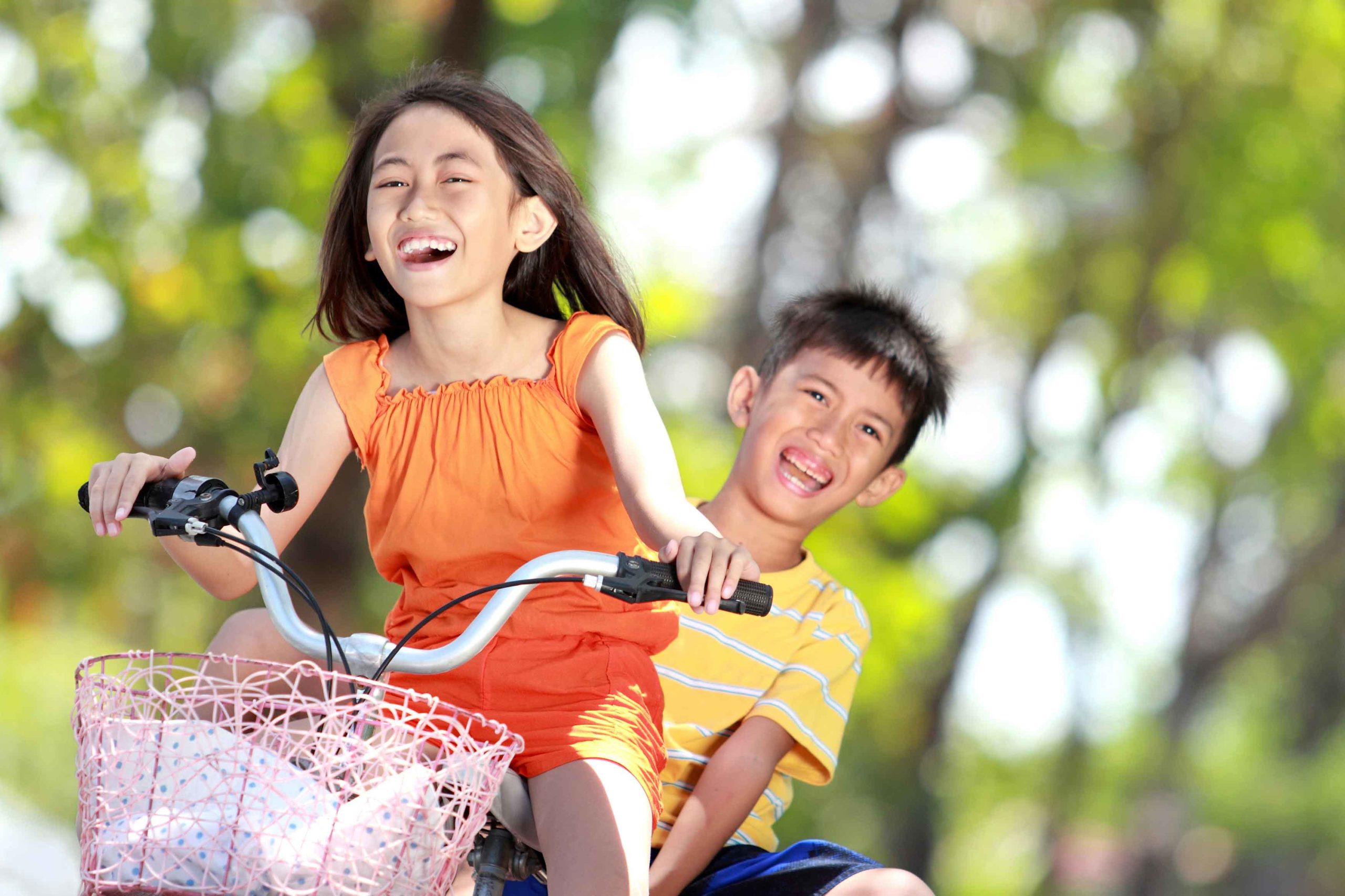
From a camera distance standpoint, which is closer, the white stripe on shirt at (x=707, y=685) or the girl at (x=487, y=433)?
the girl at (x=487, y=433)

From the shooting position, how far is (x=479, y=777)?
1.63 m

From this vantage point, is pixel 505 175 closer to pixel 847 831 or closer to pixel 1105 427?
pixel 1105 427

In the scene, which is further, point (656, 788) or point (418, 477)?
point (418, 477)

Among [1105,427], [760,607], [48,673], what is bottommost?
[760,607]

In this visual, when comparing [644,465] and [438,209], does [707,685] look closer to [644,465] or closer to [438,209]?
[644,465]

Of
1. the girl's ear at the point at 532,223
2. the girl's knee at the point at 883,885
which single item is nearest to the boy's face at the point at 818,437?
the girl's ear at the point at 532,223

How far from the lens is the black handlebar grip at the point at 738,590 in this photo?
6.07 feet

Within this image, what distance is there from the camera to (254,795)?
1.49m

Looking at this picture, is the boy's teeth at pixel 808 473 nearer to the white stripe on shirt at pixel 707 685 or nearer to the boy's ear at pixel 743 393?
the boy's ear at pixel 743 393

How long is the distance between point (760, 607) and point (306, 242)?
21.5ft

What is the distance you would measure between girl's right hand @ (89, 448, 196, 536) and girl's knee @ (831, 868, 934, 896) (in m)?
1.29

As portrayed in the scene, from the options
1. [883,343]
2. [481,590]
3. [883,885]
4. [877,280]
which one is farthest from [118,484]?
[877,280]

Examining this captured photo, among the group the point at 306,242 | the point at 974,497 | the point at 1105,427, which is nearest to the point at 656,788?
the point at 306,242

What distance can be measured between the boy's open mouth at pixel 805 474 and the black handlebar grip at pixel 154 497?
1.48 meters
